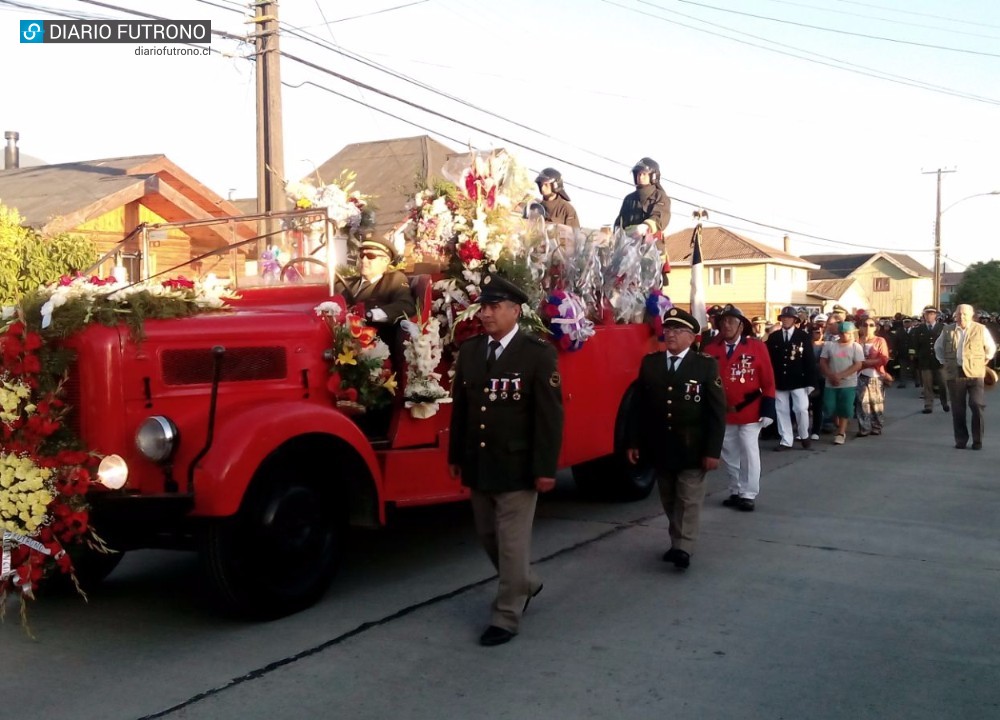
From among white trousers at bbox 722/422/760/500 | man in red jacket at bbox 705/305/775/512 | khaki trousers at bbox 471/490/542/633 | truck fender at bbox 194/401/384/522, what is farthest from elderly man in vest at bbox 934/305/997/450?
truck fender at bbox 194/401/384/522

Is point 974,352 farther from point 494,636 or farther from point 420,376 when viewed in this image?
point 494,636

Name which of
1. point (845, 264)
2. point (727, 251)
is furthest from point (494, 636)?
point (845, 264)

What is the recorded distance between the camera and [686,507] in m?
6.11

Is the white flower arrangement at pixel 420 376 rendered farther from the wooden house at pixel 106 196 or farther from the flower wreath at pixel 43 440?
the wooden house at pixel 106 196

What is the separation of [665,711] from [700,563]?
7.88 feet

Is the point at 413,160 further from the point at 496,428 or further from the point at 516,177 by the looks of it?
the point at 496,428

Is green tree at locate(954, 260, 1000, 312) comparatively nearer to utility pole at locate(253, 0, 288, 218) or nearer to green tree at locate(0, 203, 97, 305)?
utility pole at locate(253, 0, 288, 218)

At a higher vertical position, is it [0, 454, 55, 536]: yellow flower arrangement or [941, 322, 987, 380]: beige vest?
[941, 322, 987, 380]: beige vest

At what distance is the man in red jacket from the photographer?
26.0 feet

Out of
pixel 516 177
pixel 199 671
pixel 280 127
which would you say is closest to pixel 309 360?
pixel 199 671

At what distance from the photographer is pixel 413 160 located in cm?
2708

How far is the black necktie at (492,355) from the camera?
4867 millimetres

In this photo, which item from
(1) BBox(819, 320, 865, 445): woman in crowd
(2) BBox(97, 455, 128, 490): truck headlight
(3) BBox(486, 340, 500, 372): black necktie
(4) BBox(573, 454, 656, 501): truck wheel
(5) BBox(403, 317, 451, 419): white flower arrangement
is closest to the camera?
(2) BBox(97, 455, 128, 490): truck headlight

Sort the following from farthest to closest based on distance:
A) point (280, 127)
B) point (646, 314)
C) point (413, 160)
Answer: point (413, 160) → point (280, 127) → point (646, 314)
